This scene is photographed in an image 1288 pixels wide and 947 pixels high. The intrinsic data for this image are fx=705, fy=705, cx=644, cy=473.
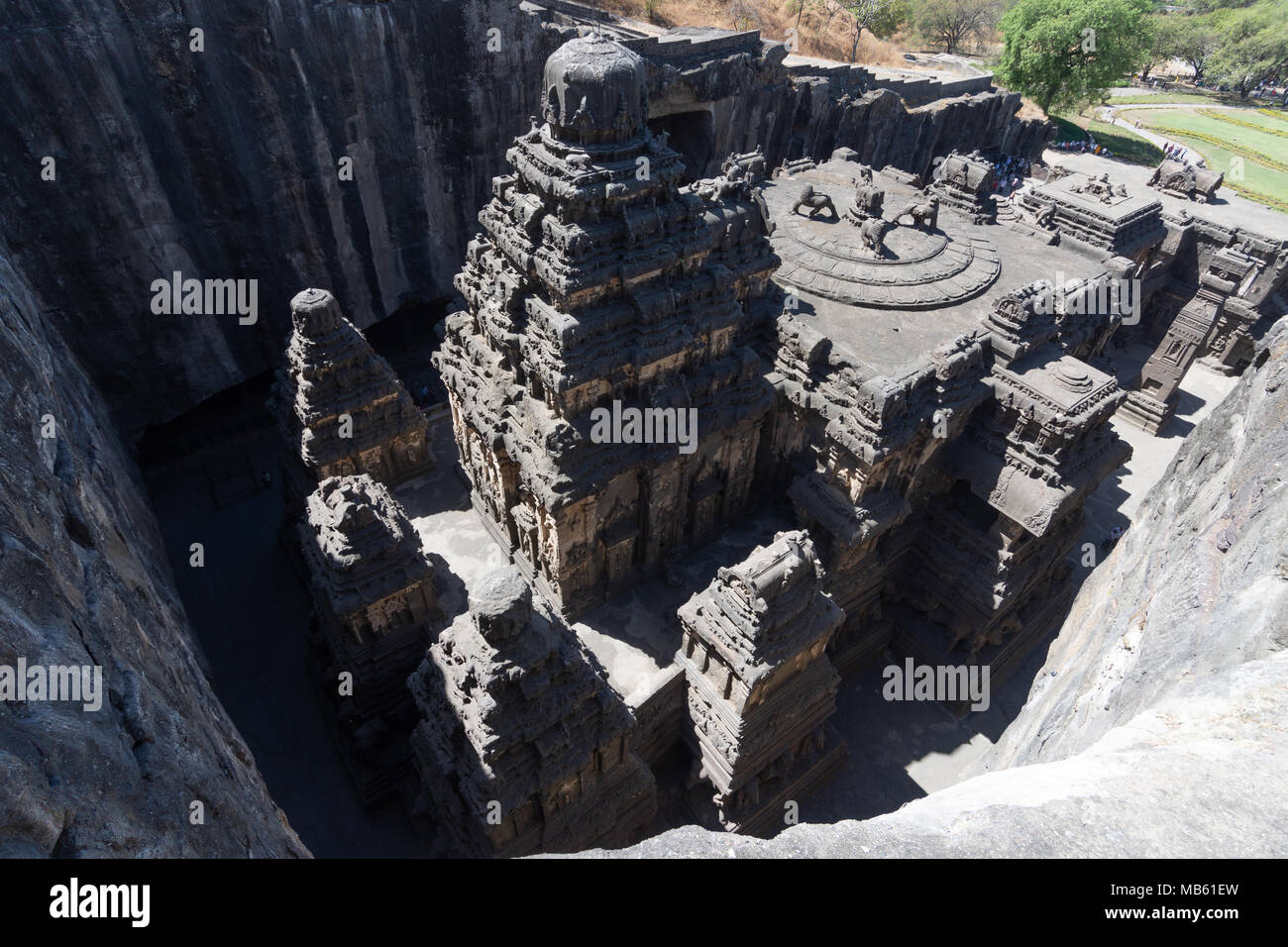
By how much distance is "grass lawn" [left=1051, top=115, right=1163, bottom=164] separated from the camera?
164 feet

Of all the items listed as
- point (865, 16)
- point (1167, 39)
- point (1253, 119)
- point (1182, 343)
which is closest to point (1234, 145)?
point (1253, 119)

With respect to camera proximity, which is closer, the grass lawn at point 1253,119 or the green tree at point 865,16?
the green tree at point 865,16

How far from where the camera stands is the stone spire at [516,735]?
454 inches

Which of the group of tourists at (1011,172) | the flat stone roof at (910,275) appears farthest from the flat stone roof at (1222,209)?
the flat stone roof at (910,275)

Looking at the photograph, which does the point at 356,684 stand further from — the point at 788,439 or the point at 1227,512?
the point at 1227,512

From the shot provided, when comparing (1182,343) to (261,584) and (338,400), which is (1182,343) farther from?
(261,584)

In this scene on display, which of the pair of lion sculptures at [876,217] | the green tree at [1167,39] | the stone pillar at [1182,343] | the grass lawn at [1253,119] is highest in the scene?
the green tree at [1167,39]

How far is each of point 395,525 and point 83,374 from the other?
12.7m

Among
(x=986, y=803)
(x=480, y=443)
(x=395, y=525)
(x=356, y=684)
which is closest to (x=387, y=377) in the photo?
(x=480, y=443)

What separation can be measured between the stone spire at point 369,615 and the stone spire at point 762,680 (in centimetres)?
642

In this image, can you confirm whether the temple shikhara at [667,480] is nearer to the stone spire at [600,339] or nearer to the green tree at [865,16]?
the stone spire at [600,339]

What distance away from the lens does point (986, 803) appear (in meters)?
5.17

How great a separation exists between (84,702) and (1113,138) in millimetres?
68064

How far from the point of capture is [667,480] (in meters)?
17.6
